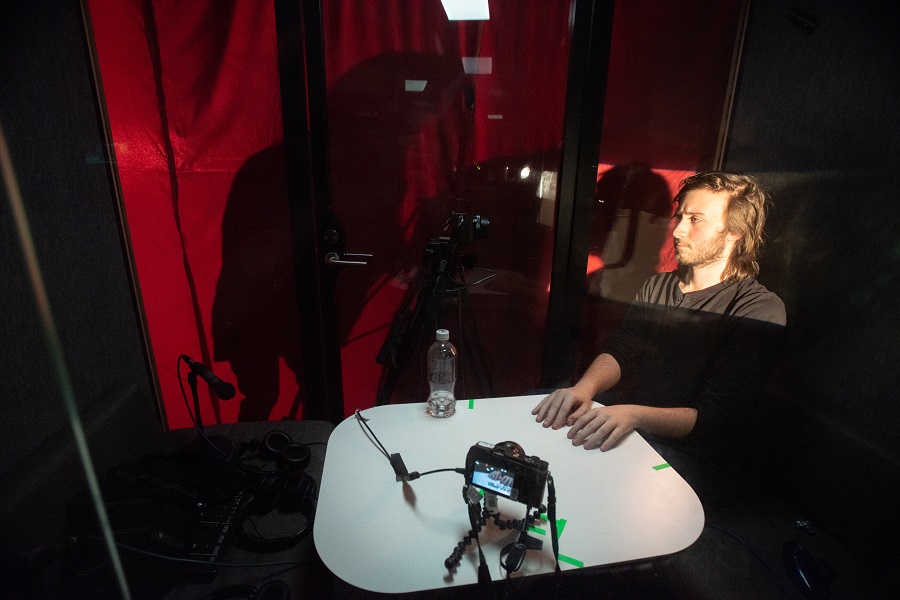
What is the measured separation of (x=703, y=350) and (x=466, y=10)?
1.59 meters

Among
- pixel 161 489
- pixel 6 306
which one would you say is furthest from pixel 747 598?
pixel 6 306

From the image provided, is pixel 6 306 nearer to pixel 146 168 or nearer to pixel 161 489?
pixel 161 489

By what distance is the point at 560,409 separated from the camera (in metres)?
1.18

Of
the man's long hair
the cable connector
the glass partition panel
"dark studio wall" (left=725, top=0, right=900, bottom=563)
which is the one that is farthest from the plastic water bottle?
"dark studio wall" (left=725, top=0, right=900, bottom=563)

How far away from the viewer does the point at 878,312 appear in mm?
1118

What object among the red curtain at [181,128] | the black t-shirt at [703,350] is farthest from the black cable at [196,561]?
the black t-shirt at [703,350]

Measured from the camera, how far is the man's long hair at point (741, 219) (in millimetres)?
1335

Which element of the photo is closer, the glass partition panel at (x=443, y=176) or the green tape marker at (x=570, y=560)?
the green tape marker at (x=570, y=560)

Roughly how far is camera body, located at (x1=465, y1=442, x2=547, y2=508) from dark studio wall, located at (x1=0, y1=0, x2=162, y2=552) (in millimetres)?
896

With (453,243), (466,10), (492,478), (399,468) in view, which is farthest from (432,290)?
(466,10)

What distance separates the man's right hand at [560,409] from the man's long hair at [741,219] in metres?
0.66

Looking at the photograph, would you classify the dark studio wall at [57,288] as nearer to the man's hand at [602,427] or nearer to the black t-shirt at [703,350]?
the man's hand at [602,427]

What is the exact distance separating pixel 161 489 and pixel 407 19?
5.95 feet

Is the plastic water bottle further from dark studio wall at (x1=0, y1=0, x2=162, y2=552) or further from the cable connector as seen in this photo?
dark studio wall at (x1=0, y1=0, x2=162, y2=552)
